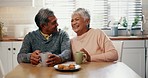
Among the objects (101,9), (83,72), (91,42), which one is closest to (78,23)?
(91,42)

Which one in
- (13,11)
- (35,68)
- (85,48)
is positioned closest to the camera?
(35,68)

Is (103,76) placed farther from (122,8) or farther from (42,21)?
(122,8)

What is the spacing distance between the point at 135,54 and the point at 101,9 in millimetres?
1054

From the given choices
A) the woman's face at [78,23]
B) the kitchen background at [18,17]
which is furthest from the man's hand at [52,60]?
the kitchen background at [18,17]

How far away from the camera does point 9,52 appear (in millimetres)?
3814

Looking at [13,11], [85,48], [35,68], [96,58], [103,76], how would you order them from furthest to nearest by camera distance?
[13,11] < [85,48] < [96,58] < [35,68] < [103,76]

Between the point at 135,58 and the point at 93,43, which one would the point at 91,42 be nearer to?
the point at 93,43

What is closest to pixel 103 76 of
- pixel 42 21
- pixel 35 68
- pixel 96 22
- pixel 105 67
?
pixel 105 67

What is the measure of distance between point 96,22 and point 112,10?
349 millimetres

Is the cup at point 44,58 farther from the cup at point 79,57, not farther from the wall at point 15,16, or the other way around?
the wall at point 15,16

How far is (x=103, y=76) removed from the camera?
1.76 meters

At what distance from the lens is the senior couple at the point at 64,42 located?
2342mm

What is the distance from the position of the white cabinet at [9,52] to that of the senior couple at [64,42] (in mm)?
1408

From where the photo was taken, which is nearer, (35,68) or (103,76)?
(103,76)
